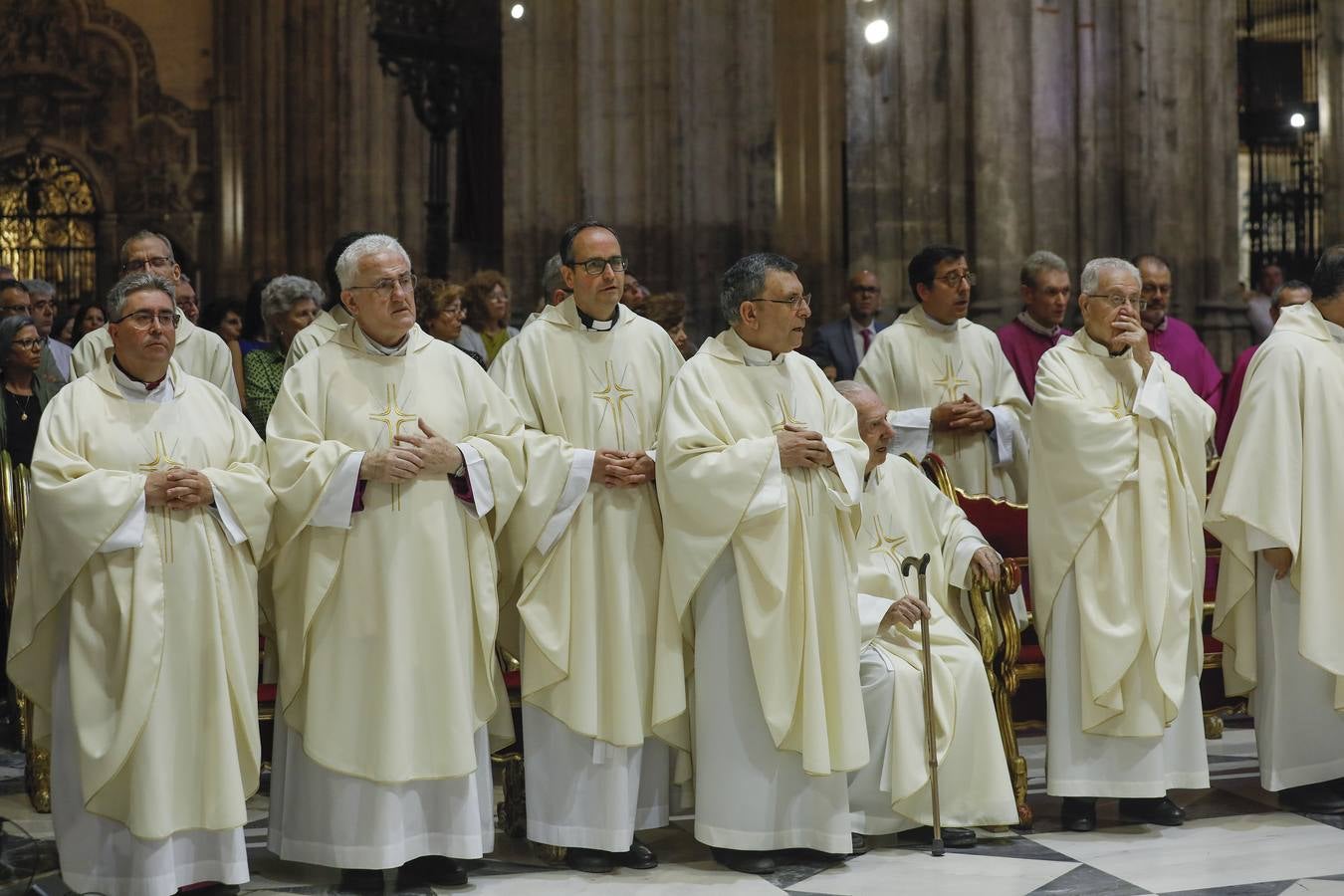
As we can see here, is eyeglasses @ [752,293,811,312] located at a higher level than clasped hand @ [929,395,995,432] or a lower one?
higher

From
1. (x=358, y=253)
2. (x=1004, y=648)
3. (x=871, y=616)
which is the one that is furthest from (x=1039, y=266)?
(x=358, y=253)

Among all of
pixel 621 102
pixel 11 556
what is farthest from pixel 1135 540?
pixel 621 102

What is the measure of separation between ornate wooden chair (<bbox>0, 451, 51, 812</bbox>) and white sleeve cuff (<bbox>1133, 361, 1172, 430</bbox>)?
3700 millimetres

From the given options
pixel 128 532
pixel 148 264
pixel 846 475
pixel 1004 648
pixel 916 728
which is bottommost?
pixel 916 728

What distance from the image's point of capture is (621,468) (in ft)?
18.4

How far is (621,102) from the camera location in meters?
12.8

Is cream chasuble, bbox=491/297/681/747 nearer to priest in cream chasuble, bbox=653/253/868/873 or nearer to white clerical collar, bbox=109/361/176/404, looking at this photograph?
priest in cream chasuble, bbox=653/253/868/873

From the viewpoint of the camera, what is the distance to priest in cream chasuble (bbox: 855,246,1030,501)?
292 inches

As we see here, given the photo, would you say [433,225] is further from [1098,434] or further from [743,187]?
[1098,434]

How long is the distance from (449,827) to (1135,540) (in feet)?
7.87

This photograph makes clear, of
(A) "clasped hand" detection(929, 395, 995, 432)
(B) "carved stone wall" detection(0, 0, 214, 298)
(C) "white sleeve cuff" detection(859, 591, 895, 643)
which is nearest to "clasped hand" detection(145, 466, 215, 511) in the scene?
(C) "white sleeve cuff" detection(859, 591, 895, 643)

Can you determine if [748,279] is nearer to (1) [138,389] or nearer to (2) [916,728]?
(2) [916,728]

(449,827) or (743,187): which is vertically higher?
(743,187)

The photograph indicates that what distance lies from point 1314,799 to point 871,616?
5.55 feet
